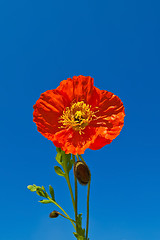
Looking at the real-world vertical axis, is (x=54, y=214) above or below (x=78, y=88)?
below

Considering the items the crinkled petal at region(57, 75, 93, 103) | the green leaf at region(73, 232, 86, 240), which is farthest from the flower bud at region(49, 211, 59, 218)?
the crinkled petal at region(57, 75, 93, 103)

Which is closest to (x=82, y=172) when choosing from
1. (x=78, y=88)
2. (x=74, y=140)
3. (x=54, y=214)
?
(x=74, y=140)

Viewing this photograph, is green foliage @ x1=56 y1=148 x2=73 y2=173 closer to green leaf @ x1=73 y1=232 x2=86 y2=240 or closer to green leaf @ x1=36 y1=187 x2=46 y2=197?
green leaf @ x1=36 y1=187 x2=46 y2=197

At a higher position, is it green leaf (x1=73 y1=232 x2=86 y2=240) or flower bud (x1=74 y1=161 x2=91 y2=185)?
flower bud (x1=74 y1=161 x2=91 y2=185)

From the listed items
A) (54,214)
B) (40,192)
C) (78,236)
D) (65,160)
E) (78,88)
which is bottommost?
(78,236)

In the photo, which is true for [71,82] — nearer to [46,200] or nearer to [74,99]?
[74,99]
